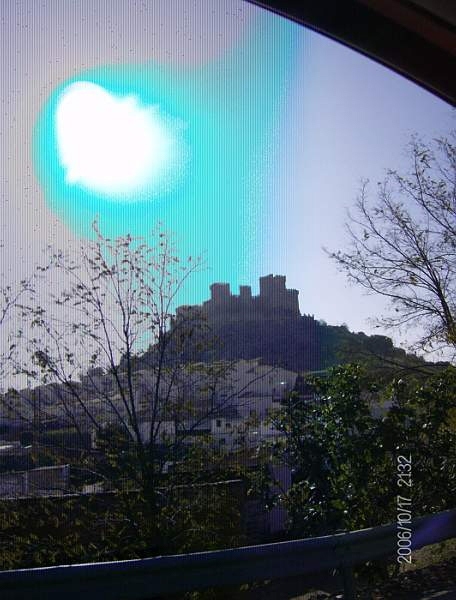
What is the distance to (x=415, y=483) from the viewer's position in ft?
21.3

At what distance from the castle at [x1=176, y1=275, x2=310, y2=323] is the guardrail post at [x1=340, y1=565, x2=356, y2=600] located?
2146 mm

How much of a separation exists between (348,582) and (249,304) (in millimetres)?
2299

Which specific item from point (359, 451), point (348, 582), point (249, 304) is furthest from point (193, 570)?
point (359, 451)

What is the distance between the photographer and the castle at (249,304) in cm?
557

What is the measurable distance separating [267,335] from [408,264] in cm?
361

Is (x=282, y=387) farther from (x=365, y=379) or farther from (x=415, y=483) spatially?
(x=415, y=483)

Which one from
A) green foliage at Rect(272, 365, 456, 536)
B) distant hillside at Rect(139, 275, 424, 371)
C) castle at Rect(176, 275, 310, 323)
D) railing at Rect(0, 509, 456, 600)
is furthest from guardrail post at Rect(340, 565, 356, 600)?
castle at Rect(176, 275, 310, 323)

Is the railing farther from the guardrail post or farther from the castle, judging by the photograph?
the castle

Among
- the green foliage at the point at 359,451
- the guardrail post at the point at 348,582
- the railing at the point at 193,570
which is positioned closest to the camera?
the railing at the point at 193,570

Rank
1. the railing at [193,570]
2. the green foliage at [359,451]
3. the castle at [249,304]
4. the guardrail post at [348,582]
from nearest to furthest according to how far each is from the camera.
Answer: the railing at [193,570]
the guardrail post at [348,582]
the castle at [249,304]
the green foliage at [359,451]

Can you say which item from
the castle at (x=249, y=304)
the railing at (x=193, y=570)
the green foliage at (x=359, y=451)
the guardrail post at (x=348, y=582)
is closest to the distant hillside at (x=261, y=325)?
the castle at (x=249, y=304)

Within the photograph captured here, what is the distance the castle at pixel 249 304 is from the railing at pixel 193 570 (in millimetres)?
1976

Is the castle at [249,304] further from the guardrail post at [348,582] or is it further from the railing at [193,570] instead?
the guardrail post at [348,582]

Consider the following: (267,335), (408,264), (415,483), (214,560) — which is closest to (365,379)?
(415,483)
